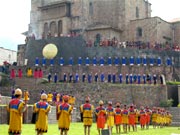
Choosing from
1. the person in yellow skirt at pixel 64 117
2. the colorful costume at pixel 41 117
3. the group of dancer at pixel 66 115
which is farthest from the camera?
the person in yellow skirt at pixel 64 117

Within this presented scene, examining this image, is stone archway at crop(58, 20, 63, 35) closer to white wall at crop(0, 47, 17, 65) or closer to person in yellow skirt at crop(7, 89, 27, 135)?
white wall at crop(0, 47, 17, 65)

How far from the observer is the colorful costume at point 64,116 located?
1290cm

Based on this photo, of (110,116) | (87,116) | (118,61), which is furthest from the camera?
(118,61)

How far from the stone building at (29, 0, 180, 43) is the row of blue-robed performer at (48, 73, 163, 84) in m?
13.5

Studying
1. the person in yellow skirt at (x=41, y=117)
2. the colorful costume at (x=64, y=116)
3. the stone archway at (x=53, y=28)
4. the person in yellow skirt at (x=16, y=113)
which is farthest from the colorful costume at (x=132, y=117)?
the stone archway at (x=53, y=28)

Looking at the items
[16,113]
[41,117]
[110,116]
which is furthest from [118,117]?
[16,113]

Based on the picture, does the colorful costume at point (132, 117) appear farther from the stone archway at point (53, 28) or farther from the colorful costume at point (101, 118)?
the stone archway at point (53, 28)

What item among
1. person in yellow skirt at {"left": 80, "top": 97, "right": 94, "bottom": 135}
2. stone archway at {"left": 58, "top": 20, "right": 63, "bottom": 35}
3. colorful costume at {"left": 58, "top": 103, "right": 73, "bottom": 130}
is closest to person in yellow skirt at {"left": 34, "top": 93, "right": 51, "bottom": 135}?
colorful costume at {"left": 58, "top": 103, "right": 73, "bottom": 130}

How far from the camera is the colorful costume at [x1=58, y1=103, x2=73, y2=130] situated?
42.3 ft

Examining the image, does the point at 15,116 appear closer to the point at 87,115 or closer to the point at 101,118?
the point at 87,115

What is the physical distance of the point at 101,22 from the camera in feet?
181

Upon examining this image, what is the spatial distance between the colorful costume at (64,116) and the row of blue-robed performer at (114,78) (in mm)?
24141

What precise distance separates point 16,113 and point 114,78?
2740cm

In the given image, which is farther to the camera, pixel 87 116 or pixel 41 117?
pixel 87 116
